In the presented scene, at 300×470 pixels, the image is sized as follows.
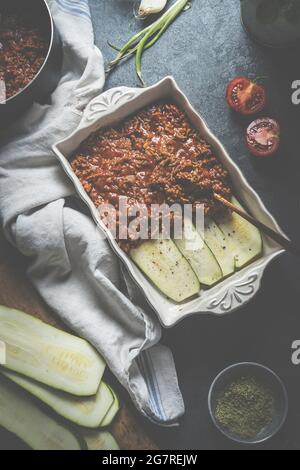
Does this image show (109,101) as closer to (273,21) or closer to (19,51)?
(19,51)

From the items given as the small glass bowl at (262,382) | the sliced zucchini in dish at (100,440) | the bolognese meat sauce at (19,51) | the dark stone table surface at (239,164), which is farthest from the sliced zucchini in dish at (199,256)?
the bolognese meat sauce at (19,51)

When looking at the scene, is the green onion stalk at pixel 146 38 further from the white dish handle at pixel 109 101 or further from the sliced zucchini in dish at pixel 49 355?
the sliced zucchini in dish at pixel 49 355

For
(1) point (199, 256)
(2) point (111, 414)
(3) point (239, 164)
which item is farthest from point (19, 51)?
(2) point (111, 414)

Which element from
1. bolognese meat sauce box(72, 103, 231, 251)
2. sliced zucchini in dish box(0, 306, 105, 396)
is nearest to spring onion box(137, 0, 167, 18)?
bolognese meat sauce box(72, 103, 231, 251)

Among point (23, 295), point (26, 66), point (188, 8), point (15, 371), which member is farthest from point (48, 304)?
point (188, 8)
